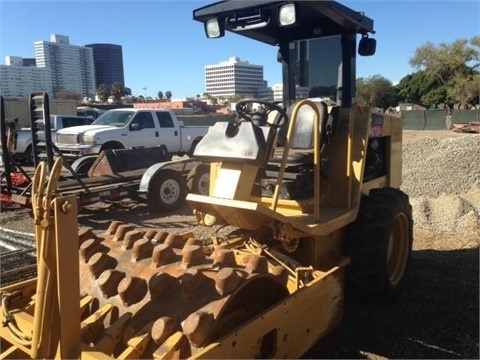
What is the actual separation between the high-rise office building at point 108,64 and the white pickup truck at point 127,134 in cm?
6948

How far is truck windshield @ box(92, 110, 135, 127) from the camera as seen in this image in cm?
1373

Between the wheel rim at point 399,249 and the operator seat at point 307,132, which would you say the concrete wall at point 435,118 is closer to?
the wheel rim at point 399,249

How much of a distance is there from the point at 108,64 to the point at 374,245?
89.5 metres

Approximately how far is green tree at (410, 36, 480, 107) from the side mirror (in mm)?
47690

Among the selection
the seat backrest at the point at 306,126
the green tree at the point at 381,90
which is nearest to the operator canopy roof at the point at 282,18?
the seat backrest at the point at 306,126

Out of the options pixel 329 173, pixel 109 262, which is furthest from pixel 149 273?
pixel 329 173

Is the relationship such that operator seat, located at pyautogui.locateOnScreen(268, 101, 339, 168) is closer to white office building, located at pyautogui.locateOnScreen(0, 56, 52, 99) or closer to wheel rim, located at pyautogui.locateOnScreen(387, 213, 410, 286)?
wheel rim, located at pyautogui.locateOnScreen(387, 213, 410, 286)

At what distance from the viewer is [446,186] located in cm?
933

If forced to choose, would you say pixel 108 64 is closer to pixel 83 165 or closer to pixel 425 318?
pixel 83 165

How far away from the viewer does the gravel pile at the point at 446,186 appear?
281 inches

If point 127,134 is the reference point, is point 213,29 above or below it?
above

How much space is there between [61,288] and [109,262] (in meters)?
0.95

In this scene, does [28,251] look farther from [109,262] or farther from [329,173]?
[329,173]

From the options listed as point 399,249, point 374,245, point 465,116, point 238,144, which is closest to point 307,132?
point 238,144
